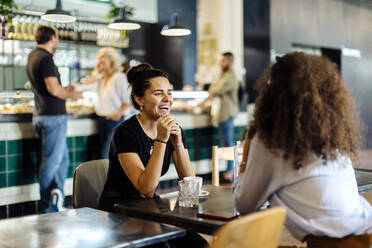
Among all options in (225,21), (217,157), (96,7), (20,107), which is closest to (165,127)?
(217,157)

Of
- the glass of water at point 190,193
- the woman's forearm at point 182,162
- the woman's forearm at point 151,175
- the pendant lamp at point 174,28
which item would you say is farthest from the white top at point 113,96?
the glass of water at point 190,193

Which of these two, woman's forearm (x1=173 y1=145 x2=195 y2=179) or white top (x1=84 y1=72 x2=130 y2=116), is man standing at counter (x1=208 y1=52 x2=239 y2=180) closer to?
white top (x1=84 y1=72 x2=130 y2=116)

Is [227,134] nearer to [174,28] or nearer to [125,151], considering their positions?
[174,28]

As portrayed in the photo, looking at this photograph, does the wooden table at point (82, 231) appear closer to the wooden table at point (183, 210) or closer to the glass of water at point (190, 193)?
the wooden table at point (183, 210)

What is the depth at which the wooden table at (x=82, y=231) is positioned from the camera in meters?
1.39

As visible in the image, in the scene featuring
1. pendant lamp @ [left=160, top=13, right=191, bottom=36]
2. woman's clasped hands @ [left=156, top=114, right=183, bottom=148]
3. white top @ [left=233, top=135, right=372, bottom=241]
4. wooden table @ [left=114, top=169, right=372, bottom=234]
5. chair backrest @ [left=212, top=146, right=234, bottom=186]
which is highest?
pendant lamp @ [left=160, top=13, right=191, bottom=36]

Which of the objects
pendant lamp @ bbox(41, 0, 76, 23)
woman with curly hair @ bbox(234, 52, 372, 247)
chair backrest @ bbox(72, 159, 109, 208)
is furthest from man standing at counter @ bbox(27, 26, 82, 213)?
woman with curly hair @ bbox(234, 52, 372, 247)

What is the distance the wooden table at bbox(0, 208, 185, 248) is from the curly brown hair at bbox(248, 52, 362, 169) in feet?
1.49

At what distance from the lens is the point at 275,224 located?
1275 millimetres

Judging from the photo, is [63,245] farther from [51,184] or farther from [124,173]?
[51,184]

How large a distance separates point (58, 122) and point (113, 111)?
723 mm

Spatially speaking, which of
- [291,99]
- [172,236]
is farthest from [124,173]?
[291,99]

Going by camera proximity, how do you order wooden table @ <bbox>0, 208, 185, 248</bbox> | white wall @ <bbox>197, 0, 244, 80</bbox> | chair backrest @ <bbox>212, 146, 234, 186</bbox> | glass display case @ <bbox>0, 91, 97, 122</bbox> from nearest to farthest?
wooden table @ <bbox>0, 208, 185, 248</bbox> < chair backrest @ <bbox>212, 146, 234, 186</bbox> < glass display case @ <bbox>0, 91, 97, 122</bbox> < white wall @ <bbox>197, 0, 244, 80</bbox>

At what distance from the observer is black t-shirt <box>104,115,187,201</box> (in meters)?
2.24
